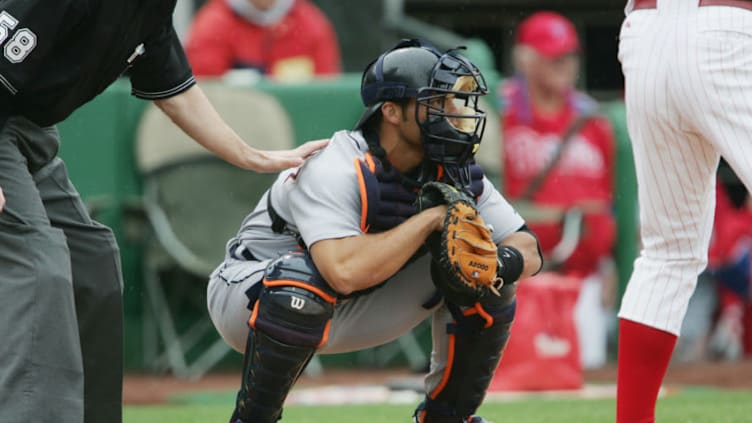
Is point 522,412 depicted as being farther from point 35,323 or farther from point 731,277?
point 731,277

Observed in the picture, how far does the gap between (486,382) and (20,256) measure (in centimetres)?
141

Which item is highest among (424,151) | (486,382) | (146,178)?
(424,151)

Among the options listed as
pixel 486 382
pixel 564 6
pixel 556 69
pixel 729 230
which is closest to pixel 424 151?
pixel 486 382

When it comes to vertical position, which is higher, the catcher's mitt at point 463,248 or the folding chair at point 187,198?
the catcher's mitt at point 463,248

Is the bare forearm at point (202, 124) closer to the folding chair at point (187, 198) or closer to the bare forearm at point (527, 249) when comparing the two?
the bare forearm at point (527, 249)

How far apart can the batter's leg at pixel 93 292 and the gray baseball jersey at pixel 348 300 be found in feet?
1.35

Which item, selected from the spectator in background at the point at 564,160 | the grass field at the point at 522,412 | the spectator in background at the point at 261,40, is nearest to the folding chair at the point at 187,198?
the spectator in background at the point at 261,40

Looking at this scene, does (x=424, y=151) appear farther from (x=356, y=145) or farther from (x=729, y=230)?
(x=729, y=230)

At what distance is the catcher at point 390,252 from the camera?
11.4 feet

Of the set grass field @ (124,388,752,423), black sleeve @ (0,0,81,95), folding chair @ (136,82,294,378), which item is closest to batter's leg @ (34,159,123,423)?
black sleeve @ (0,0,81,95)

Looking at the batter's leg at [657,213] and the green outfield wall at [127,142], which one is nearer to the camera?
the batter's leg at [657,213]

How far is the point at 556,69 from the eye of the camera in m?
7.82

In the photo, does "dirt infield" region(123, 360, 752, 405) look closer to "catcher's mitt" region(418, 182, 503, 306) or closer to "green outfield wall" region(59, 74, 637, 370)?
"green outfield wall" region(59, 74, 637, 370)

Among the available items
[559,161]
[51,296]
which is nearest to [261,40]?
[559,161]
